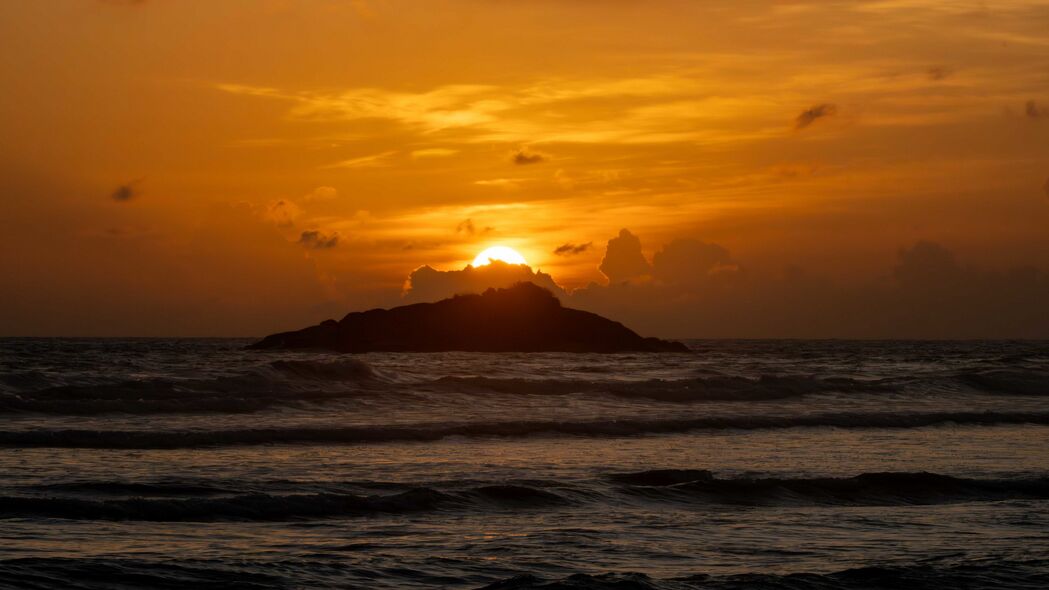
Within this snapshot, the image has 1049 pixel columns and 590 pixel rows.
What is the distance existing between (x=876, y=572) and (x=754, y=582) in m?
1.29

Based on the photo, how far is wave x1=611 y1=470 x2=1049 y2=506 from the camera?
16.5 metres

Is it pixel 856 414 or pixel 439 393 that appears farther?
pixel 439 393

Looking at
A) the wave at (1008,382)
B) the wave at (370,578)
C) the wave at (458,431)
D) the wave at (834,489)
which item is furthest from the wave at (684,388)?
the wave at (370,578)

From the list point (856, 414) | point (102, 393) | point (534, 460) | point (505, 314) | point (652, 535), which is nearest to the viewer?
point (652, 535)

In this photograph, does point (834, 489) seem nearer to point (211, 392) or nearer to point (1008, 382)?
point (211, 392)

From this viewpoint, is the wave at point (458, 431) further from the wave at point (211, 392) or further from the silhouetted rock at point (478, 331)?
the silhouetted rock at point (478, 331)

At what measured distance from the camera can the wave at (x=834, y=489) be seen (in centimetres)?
1645

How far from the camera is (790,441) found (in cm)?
2519

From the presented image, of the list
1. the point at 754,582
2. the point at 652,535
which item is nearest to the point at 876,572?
the point at 754,582

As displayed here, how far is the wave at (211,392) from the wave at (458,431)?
Result: 5831 millimetres

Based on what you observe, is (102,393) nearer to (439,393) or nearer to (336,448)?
(439,393)

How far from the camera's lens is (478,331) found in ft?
411

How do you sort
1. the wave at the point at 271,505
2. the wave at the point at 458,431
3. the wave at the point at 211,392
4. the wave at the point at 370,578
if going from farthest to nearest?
1. the wave at the point at 211,392
2. the wave at the point at 458,431
3. the wave at the point at 271,505
4. the wave at the point at 370,578

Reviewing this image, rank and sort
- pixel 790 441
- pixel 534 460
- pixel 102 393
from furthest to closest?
1. pixel 102 393
2. pixel 790 441
3. pixel 534 460
